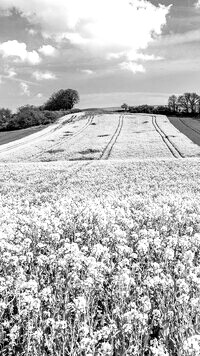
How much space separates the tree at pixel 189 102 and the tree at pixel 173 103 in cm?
171

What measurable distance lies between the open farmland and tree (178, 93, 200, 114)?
7517cm

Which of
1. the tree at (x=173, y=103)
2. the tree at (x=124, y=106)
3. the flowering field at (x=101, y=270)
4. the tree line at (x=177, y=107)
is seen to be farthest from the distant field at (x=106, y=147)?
the tree at (x=124, y=106)

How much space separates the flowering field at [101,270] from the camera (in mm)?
5754

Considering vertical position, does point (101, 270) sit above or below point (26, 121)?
below

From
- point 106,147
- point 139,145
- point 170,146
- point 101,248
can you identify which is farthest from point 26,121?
point 101,248

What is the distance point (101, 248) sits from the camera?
322 inches

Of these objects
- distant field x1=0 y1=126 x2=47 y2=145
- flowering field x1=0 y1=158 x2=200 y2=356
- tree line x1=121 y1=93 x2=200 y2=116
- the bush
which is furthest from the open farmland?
tree line x1=121 y1=93 x2=200 y2=116

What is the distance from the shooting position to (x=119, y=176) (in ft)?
111

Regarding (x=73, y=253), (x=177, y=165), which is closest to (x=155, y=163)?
(x=177, y=165)

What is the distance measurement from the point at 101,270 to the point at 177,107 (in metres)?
154

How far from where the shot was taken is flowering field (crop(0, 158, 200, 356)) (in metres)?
5.75

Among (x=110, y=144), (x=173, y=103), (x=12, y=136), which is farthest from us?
(x=173, y=103)

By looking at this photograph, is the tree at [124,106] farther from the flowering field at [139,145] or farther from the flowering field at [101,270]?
the flowering field at [101,270]

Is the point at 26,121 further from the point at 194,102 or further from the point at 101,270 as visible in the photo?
the point at 101,270
